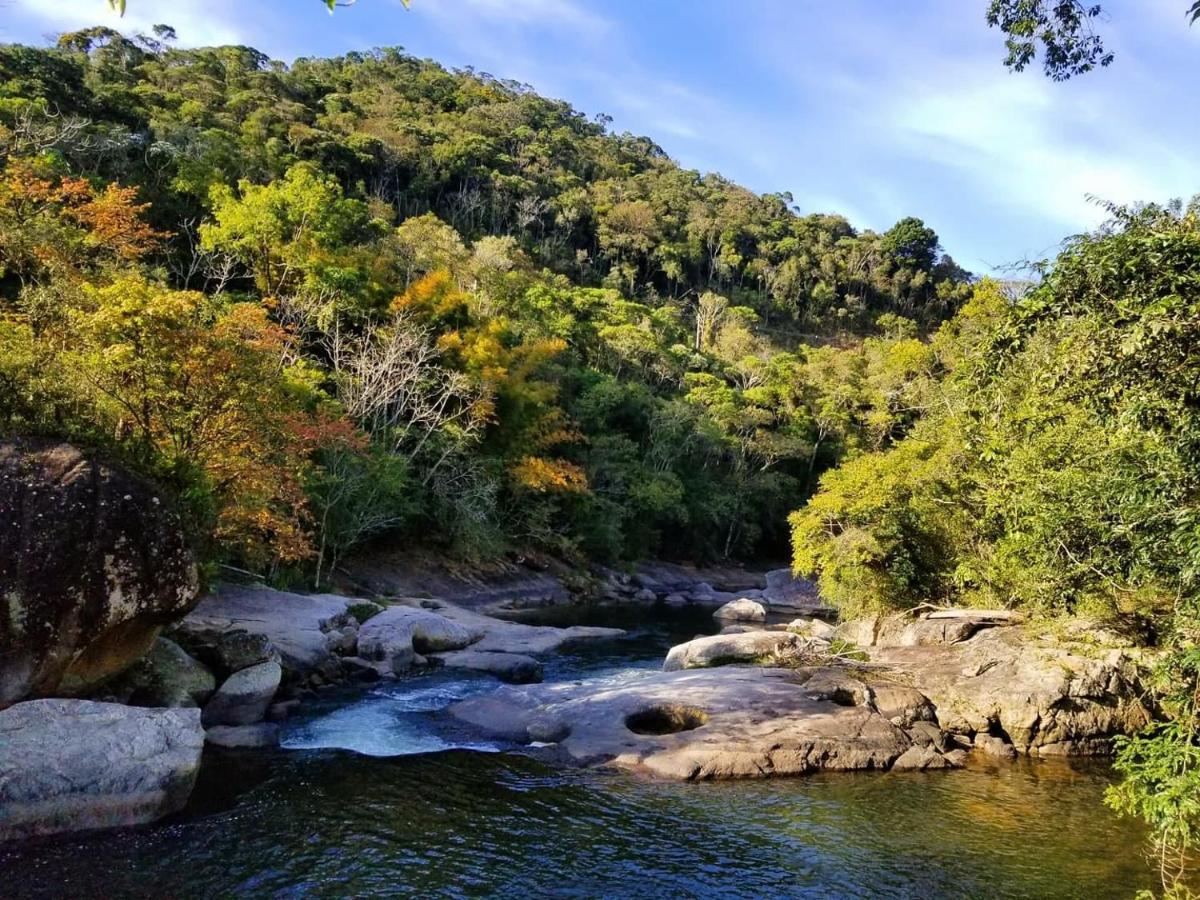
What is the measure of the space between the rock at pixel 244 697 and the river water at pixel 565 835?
3.56 ft

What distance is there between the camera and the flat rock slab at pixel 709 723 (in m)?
14.9

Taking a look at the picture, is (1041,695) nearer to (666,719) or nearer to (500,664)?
(666,719)

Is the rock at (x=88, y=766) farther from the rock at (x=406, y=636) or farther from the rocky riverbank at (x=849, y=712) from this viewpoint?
the rock at (x=406, y=636)

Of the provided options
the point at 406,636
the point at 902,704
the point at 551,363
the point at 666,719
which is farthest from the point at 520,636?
the point at 551,363

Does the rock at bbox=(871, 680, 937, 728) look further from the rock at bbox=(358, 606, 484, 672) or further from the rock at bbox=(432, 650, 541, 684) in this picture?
the rock at bbox=(358, 606, 484, 672)

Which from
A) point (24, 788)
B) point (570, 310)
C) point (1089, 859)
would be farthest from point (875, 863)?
point (570, 310)

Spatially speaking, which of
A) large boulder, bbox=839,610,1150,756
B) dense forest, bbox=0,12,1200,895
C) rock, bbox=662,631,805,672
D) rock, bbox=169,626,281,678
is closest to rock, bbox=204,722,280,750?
rock, bbox=169,626,281,678

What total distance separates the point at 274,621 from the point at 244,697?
5106 mm

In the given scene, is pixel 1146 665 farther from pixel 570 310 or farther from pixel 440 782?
pixel 570 310

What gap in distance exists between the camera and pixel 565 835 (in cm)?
1167

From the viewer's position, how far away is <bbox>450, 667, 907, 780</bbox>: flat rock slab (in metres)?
14.9

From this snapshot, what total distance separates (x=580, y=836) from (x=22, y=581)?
9354mm

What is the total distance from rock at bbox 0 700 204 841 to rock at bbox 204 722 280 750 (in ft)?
7.76

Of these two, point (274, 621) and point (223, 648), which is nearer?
point (223, 648)
